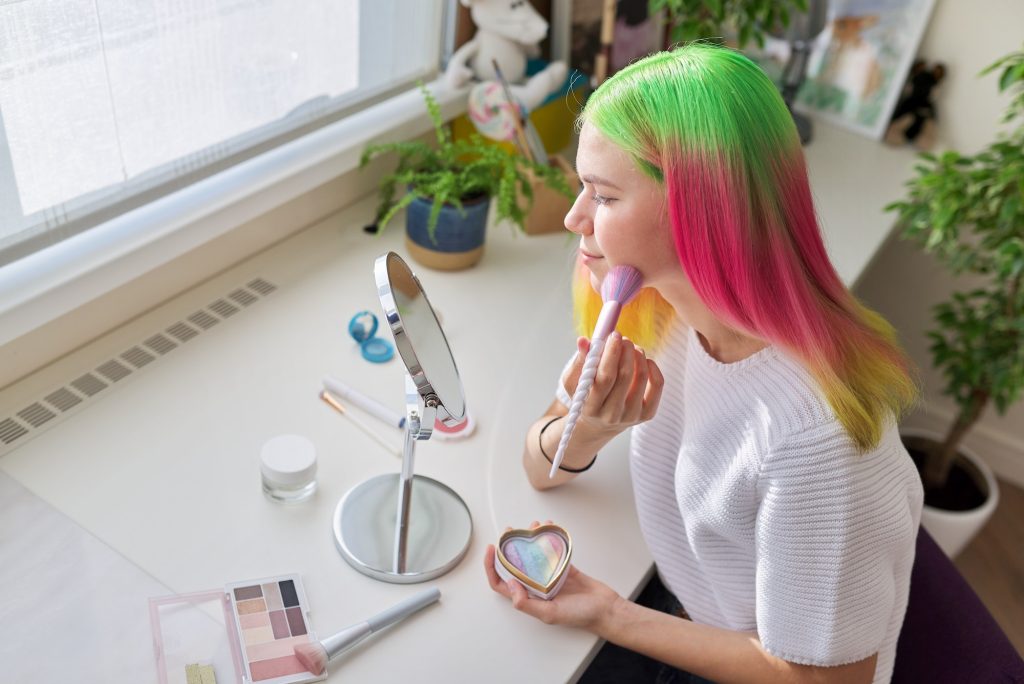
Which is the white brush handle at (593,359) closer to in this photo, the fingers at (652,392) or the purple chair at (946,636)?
the fingers at (652,392)

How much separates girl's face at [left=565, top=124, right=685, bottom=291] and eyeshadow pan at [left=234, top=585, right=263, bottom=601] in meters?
0.49

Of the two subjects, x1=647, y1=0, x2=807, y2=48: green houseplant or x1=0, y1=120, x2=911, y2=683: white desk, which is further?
x1=647, y1=0, x2=807, y2=48: green houseplant

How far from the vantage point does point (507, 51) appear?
1.77 metres

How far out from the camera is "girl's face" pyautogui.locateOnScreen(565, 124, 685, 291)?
2.93 feet

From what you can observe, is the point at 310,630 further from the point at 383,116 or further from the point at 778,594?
the point at 383,116

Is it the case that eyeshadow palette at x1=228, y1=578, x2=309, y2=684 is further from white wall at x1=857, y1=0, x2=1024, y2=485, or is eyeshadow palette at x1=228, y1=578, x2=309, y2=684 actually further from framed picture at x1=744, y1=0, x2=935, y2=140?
framed picture at x1=744, y1=0, x2=935, y2=140

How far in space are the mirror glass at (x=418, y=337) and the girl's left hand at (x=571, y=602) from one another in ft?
0.63

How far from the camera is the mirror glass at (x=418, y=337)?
2.82 ft

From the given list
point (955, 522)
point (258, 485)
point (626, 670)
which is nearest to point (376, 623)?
point (258, 485)

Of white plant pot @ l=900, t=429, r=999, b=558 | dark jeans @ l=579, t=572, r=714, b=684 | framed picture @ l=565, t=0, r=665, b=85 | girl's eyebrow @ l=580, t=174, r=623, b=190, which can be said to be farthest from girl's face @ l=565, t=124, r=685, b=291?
white plant pot @ l=900, t=429, r=999, b=558

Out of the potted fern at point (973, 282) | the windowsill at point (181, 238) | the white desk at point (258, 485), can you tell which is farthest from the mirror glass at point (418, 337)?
the potted fern at point (973, 282)

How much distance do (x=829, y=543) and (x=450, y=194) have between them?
0.83m

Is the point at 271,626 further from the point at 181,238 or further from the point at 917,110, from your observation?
the point at 917,110

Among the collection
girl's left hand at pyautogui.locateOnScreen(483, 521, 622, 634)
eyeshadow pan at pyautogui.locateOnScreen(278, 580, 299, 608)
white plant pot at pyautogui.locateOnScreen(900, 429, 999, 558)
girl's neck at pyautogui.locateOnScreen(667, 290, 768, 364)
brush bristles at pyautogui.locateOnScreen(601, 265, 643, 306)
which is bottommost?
white plant pot at pyautogui.locateOnScreen(900, 429, 999, 558)
